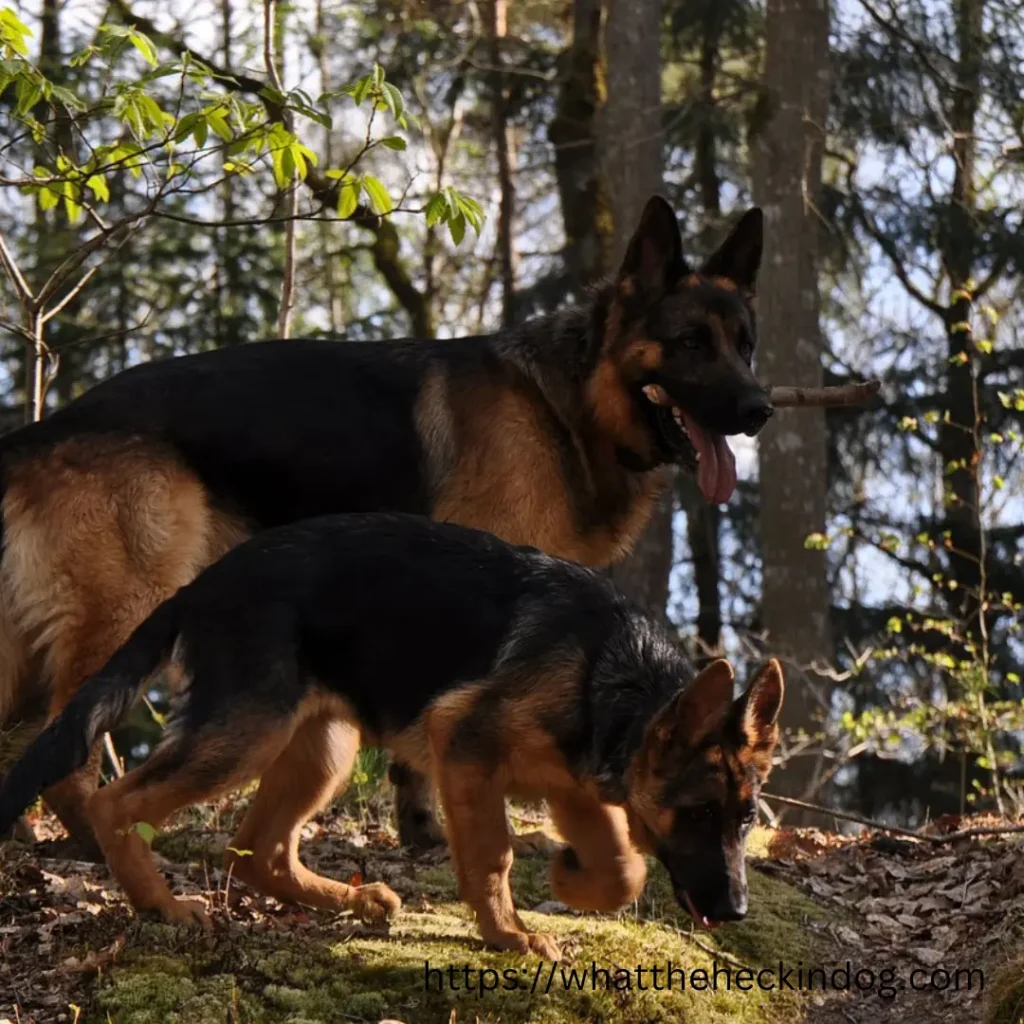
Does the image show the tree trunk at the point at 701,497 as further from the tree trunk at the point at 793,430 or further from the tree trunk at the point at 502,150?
the tree trunk at the point at 793,430

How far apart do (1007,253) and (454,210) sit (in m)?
14.0

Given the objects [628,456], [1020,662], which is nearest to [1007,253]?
[1020,662]

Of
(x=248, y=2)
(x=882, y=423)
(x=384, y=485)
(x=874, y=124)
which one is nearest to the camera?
(x=384, y=485)

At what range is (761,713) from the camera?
15.8 ft

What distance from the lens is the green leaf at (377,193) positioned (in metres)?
6.16

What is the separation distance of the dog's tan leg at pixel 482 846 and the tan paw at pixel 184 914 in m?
0.91

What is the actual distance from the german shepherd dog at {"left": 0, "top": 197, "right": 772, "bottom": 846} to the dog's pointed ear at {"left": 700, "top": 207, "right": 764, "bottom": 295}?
11mm

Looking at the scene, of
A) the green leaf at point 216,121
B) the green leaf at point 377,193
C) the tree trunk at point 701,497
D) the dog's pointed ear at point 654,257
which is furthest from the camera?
the tree trunk at point 701,497

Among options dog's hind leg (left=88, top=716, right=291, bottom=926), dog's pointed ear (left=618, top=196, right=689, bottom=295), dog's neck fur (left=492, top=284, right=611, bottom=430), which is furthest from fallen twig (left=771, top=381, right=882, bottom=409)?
dog's hind leg (left=88, top=716, right=291, bottom=926)

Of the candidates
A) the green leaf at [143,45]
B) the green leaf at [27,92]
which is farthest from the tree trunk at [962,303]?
the green leaf at [27,92]

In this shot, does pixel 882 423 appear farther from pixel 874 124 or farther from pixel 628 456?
pixel 628 456

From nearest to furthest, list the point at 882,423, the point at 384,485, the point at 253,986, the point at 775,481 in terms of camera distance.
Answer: the point at 253,986 < the point at 384,485 < the point at 775,481 < the point at 882,423

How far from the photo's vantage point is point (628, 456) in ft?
22.4

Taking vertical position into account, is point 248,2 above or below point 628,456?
above
